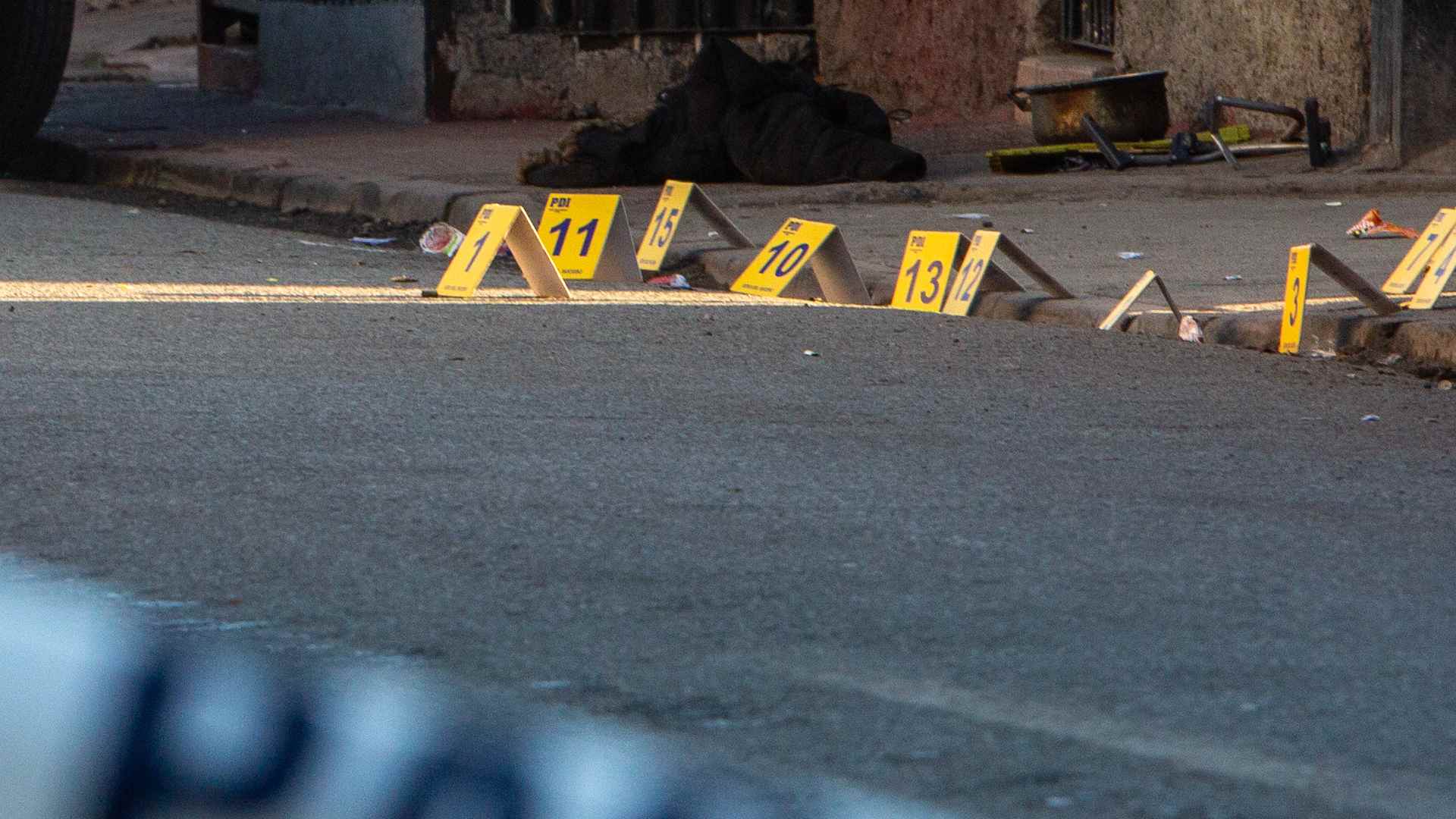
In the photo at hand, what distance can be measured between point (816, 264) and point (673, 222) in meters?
0.90

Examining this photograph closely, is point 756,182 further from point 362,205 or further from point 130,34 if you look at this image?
point 130,34

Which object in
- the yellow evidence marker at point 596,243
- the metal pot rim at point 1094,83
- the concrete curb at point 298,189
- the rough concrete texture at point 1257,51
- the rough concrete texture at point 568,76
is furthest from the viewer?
the rough concrete texture at point 568,76

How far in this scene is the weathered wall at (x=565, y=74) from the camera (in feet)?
46.4

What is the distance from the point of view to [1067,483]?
3912mm

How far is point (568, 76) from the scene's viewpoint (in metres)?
14.3

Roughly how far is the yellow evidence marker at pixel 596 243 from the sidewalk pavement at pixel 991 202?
17.8 inches

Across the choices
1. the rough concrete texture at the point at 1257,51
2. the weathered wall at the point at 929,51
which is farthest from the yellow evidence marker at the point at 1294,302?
the weathered wall at the point at 929,51

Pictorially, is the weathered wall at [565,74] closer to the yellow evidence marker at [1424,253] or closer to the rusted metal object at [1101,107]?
the rusted metal object at [1101,107]

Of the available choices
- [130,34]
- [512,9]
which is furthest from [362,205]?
[130,34]

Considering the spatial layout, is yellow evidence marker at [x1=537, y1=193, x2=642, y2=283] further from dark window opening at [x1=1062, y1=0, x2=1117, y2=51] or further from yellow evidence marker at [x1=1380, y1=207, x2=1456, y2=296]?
dark window opening at [x1=1062, y1=0, x2=1117, y2=51]

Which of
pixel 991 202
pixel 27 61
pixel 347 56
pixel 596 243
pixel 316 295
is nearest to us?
pixel 316 295

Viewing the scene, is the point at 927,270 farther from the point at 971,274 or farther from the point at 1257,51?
the point at 1257,51

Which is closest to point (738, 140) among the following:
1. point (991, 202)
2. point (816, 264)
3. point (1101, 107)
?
point (991, 202)

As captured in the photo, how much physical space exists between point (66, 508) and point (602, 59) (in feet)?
36.3
